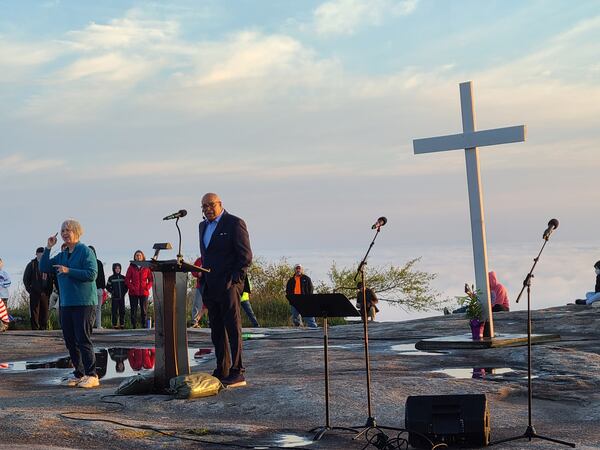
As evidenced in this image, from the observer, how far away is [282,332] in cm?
2355

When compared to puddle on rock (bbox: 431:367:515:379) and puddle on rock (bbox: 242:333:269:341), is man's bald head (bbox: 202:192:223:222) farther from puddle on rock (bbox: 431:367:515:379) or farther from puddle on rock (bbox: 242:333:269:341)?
puddle on rock (bbox: 242:333:269:341)

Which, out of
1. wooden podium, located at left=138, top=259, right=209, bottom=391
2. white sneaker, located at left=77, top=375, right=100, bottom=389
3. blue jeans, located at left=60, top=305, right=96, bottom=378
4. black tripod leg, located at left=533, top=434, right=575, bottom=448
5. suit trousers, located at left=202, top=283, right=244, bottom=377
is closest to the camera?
black tripod leg, located at left=533, top=434, right=575, bottom=448

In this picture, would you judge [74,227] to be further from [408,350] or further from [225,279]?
[408,350]

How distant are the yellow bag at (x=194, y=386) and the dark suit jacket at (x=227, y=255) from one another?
3.36ft

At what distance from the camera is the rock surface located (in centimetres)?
951

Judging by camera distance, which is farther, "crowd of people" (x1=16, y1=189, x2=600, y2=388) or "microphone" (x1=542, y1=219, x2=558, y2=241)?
"crowd of people" (x1=16, y1=189, x2=600, y2=388)

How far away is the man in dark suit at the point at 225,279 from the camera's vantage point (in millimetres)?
12406

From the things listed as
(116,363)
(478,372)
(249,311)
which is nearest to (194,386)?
(478,372)

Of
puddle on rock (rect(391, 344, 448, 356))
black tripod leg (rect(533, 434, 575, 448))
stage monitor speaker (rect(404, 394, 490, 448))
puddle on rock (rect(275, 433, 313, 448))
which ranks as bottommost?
black tripod leg (rect(533, 434, 575, 448))

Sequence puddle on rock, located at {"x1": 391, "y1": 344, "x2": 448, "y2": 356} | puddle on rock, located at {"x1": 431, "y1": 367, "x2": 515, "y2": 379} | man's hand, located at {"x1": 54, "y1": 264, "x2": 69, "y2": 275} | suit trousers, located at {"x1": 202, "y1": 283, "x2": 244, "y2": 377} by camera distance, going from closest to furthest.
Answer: suit trousers, located at {"x1": 202, "y1": 283, "x2": 244, "y2": 377} < man's hand, located at {"x1": 54, "y1": 264, "x2": 69, "y2": 275} < puddle on rock, located at {"x1": 431, "y1": 367, "x2": 515, "y2": 379} < puddle on rock, located at {"x1": 391, "y1": 344, "x2": 448, "y2": 356}

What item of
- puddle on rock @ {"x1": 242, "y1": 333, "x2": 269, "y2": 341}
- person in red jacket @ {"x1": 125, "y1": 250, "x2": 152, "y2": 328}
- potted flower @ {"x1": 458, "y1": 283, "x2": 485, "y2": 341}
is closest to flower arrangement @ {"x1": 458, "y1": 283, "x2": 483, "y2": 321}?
potted flower @ {"x1": 458, "y1": 283, "x2": 485, "y2": 341}

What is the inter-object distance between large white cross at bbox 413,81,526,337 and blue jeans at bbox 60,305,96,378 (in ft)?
23.8

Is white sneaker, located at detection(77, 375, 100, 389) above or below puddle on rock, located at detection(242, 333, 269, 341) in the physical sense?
below

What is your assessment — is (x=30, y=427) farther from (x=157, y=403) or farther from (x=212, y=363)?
(x=212, y=363)
